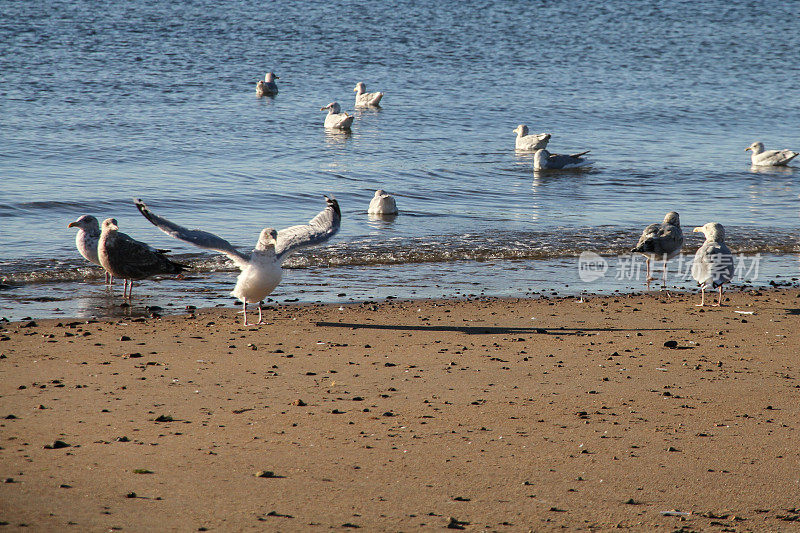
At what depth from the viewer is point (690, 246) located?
39.6 ft

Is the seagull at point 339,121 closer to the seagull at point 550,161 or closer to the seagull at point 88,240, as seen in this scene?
the seagull at point 550,161

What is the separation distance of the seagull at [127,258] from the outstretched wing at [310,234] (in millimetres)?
1479

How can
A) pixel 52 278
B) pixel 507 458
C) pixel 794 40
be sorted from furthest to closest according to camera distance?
pixel 794 40
pixel 52 278
pixel 507 458

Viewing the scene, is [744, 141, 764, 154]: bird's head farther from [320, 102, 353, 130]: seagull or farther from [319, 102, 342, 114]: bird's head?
[319, 102, 342, 114]: bird's head

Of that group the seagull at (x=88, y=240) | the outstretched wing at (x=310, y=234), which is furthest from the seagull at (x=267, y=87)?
the outstretched wing at (x=310, y=234)

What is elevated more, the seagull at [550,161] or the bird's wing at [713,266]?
the seagull at [550,161]

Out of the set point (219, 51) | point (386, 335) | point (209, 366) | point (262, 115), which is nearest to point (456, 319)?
point (386, 335)

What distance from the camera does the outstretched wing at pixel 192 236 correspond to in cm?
768

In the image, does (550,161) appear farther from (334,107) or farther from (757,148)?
(334,107)

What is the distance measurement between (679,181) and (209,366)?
12.8m

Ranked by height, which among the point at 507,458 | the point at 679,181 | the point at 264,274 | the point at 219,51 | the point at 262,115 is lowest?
the point at 507,458

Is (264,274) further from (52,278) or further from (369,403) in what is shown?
(52,278)

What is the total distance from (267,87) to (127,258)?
1764cm

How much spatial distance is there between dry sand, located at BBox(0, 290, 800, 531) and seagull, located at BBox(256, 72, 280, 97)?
60.0ft
